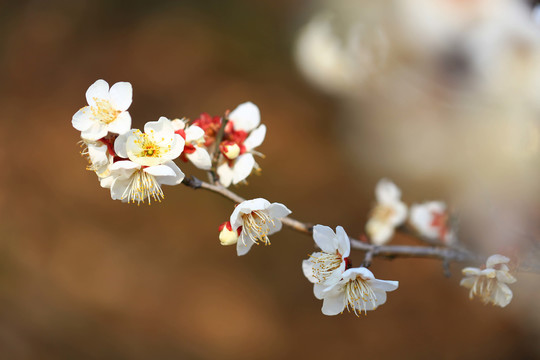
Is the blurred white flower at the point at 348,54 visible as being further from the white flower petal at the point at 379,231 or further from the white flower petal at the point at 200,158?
the white flower petal at the point at 200,158

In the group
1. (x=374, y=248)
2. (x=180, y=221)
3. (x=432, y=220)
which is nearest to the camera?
(x=374, y=248)

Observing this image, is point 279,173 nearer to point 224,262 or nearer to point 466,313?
point 224,262

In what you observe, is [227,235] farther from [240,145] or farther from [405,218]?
[405,218]

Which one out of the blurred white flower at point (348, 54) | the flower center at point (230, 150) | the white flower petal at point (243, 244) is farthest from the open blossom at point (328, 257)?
the blurred white flower at point (348, 54)

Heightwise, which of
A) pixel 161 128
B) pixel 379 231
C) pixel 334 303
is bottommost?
pixel 334 303


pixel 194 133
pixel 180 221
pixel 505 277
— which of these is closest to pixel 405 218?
pixel 505 277
